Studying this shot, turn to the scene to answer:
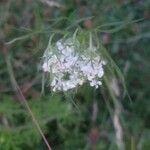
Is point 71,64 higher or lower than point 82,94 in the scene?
higher

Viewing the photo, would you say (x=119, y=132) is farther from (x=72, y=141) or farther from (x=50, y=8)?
(x=50, y=8)

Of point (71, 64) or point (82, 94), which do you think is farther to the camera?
point (82, 94)

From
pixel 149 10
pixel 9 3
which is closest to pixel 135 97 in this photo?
pixel 149 10

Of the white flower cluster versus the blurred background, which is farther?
the blurred background

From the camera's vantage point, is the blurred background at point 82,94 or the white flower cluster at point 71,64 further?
the blurred background at point 82,94
